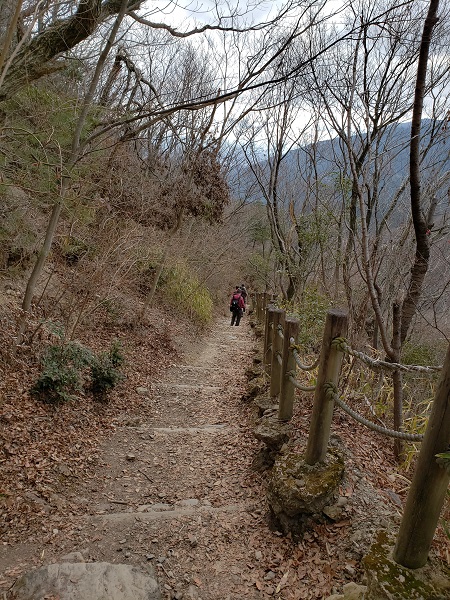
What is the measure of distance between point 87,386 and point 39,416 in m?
1.13

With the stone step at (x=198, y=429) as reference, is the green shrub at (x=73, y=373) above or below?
above

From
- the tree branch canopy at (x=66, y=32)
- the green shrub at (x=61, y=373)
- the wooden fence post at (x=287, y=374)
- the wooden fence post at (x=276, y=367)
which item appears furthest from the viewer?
the wooden fence post at (x=276, y=367)

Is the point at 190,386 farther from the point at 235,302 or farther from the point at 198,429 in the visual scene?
the point at 235,302

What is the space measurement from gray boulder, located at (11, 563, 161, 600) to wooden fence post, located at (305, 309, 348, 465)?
1.47 meters

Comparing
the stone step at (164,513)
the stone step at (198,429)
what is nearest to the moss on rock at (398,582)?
the stone step at (164,513)

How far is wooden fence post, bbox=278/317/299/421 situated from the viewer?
3.86 m

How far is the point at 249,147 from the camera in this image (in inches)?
502

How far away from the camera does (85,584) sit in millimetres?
2234

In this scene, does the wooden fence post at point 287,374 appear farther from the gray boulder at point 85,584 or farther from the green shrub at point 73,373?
the green shrub at point 73,373

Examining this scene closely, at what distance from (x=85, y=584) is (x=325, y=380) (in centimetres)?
207

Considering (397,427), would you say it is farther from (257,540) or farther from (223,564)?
(223,564)

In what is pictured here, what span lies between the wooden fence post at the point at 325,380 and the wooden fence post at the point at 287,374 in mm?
954

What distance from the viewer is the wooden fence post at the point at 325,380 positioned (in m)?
2.72

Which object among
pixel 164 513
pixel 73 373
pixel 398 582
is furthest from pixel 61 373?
pixel 398 582
